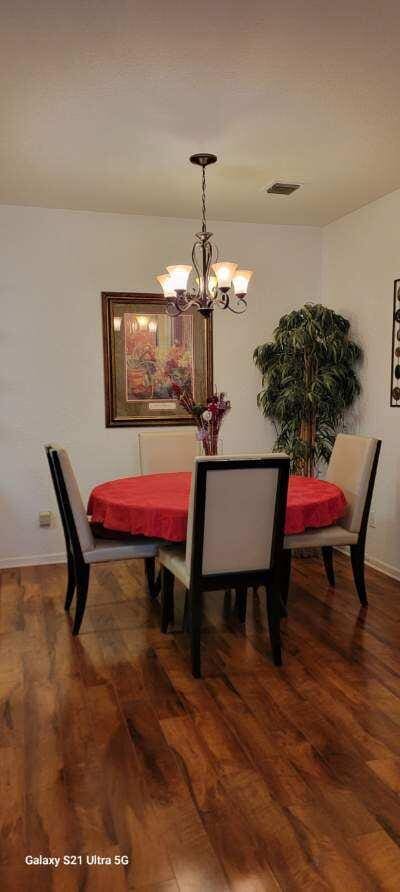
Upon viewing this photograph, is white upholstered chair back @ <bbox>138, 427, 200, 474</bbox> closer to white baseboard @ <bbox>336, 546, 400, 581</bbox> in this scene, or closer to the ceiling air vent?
white baseboard @ <bbox>336, 546, 400, 581</bbox>

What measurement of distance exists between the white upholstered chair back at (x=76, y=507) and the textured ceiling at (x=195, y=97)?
1607 mm

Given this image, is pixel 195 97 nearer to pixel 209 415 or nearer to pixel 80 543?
pixel 209 415

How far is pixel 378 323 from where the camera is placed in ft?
14.5

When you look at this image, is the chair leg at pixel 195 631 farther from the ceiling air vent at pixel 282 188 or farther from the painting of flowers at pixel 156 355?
the ceiling air vent at pixel 282 188

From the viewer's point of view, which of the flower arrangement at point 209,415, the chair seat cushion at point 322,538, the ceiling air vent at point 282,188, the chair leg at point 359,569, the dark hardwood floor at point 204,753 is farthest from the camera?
the ceiling air vent at point 282,188

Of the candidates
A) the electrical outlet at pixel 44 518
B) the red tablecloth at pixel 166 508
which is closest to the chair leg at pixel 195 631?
the red tablecloth at pixel 166 508

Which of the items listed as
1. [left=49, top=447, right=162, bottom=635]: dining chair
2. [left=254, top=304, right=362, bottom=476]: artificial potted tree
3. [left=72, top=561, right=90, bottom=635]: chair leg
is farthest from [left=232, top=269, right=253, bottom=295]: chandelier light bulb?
[left=72, top=561, right=90, bottom=635]: chair leg

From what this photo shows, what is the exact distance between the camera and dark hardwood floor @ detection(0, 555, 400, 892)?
67.0 inches

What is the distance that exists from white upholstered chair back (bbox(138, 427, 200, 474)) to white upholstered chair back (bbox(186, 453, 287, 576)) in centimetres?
151

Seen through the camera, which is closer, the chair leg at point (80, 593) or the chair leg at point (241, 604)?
the chair leg at point (80, 593)

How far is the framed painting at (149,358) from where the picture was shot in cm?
465

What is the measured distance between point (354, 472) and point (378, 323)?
1.31 metres

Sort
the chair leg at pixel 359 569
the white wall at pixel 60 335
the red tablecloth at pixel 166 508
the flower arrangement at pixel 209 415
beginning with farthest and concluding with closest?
the white wall at pixel 60 335 < the chair leg at pixel 359 569 < the flower arrangement at pixel 209 415 < the red tablecloth at pixel 166 508

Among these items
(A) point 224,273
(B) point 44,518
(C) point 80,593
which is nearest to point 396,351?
(A) point 224,273
